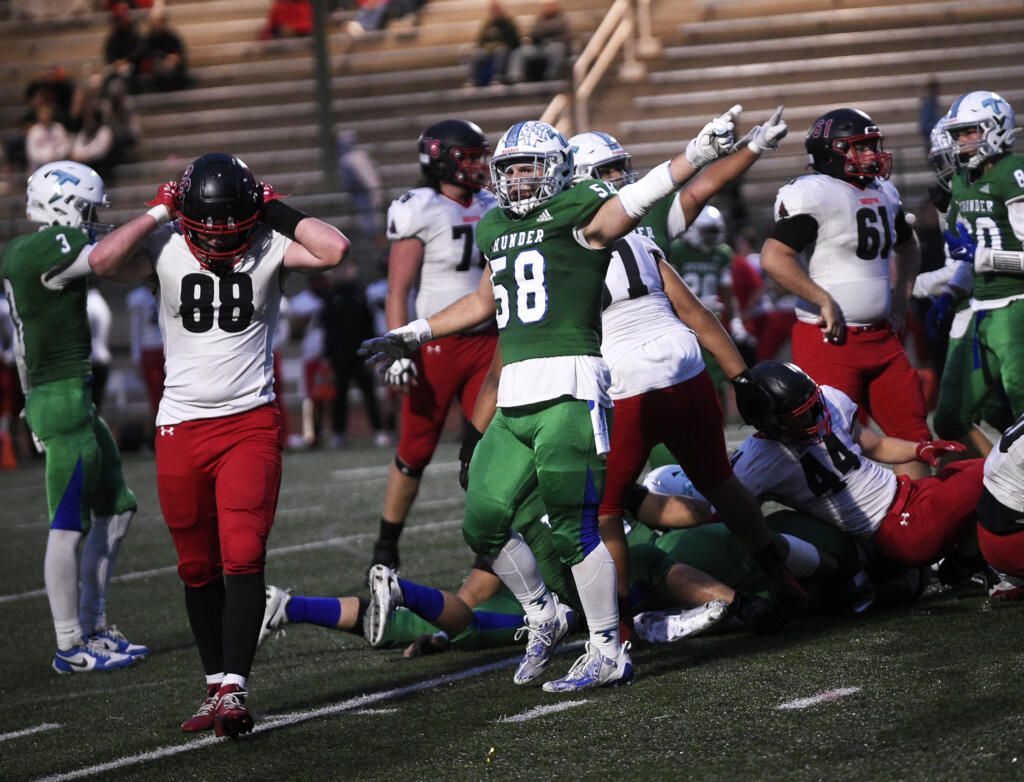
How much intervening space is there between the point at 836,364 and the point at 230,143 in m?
14.6

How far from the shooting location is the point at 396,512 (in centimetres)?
659

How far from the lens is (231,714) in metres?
4.11

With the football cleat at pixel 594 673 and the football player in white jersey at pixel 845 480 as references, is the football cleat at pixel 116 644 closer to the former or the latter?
the football cleat at pixel 594 673

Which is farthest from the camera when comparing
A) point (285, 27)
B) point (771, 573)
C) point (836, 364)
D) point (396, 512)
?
point (285, 27)

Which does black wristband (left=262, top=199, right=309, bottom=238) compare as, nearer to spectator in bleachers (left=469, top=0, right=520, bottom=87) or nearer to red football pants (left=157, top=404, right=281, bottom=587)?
red football pants (left=157, top=404, right=281, bottom=587)

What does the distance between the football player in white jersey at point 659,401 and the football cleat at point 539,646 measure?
322 millimetres

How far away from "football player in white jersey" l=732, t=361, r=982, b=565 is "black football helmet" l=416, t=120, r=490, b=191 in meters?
1.96

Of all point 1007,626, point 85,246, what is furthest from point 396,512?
point 1007,626

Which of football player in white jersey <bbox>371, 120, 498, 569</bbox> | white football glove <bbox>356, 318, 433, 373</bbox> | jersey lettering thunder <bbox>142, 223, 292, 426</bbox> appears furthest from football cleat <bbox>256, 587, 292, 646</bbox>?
football player in white jersey <bbox>371, 120, 498, 569</bbox>

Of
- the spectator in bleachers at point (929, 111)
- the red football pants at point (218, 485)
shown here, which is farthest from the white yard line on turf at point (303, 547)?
the spectator in bleachers at point (929, 111)

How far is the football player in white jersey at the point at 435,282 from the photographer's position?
6512mm

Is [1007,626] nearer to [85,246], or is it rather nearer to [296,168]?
[85,246]

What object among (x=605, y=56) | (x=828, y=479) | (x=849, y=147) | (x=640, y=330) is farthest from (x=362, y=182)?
(x=828, y=479)

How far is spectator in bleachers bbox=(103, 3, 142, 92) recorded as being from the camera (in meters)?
19.7
